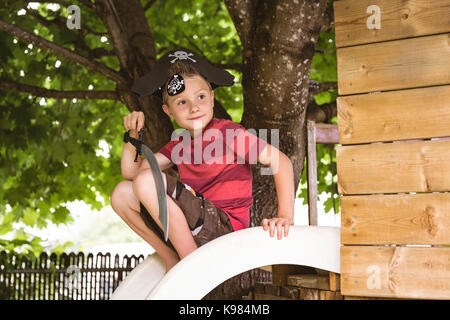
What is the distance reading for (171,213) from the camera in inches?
107

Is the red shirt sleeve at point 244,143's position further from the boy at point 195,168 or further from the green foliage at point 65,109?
the green foliage at point 65,109

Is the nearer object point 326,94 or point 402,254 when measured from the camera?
point 402,254

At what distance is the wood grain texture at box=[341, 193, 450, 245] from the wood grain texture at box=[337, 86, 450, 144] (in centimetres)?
28

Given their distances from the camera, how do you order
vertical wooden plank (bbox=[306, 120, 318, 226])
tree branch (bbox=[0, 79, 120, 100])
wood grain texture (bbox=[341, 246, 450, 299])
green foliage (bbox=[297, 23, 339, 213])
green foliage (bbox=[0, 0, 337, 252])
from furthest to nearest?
green foliage (bbox=[297, 23, 339, 213]) < green foliage (bbox=[0, 0, 337, 252]) < tree branch (bbox=[0, 79, 120, 100]) < vertical wooden plank (bbox=[306, 120, 318, 226]) < wood grain texture (bbox=[341, 246, 450, 299])

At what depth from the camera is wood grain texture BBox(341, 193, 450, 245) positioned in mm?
2324

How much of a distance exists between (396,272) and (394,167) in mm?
468

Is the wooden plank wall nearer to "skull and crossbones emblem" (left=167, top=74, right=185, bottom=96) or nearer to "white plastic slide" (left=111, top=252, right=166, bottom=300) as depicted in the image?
"skull and crossbones emblem" (left=167, top=74, right=185, bottom=96)

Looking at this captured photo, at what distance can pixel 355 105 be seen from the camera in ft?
8.20

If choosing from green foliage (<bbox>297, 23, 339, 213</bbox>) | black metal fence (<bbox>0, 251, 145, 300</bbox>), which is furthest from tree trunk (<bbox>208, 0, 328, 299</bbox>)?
black metal fence (<bbox>0, 251, 145, 300</bbox>)

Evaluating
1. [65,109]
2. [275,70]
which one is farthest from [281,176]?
[65,109]

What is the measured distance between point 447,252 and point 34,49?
5.11 m

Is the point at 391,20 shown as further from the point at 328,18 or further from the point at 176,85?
the point at 328,18

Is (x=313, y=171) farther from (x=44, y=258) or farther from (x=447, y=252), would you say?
(x=44, y=258)
